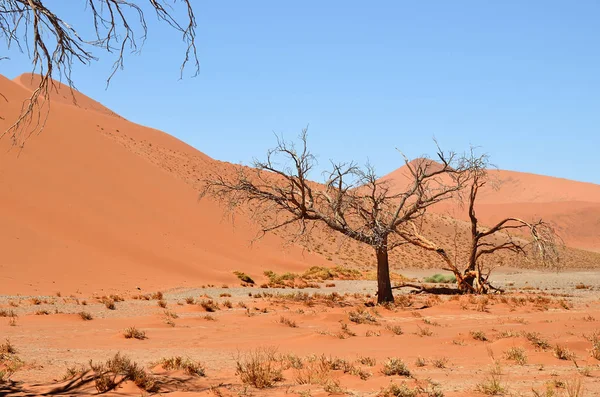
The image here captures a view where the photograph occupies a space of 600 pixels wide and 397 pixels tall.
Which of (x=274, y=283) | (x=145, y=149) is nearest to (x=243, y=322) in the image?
(x=274, y=283)

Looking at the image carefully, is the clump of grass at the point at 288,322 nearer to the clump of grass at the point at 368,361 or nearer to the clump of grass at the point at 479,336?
the clump of grass at the point at 479,336

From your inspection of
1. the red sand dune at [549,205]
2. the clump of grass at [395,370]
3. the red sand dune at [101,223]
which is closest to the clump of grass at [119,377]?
the clump of grass at [395,370]

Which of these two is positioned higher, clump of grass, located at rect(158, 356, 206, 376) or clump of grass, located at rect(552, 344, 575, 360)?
clump of grass, located at rect(552, 344, 575, 360)

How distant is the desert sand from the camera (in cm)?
791

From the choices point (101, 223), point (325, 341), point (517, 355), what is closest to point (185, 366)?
point (325, 341)

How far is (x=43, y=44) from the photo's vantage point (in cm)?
630

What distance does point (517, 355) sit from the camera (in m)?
9.02

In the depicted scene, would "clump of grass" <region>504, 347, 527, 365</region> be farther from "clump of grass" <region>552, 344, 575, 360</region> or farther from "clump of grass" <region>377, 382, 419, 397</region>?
"clump of grass" <region>377, 382, 419, 397</region>

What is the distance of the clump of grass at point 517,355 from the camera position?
885 cm

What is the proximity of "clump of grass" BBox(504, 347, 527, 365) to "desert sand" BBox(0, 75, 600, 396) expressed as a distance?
48mm

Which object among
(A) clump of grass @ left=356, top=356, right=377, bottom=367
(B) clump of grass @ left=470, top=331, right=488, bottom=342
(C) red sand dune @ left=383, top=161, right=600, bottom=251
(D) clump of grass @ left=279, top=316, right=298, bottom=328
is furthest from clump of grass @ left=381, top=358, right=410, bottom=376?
(C) red sand dune @ left=383, top=161, right=600, bottom=251

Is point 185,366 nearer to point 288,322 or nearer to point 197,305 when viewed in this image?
point 288,322

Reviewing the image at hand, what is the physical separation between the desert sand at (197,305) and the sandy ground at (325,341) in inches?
1.8

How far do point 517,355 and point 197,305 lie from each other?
11409 millimetres
